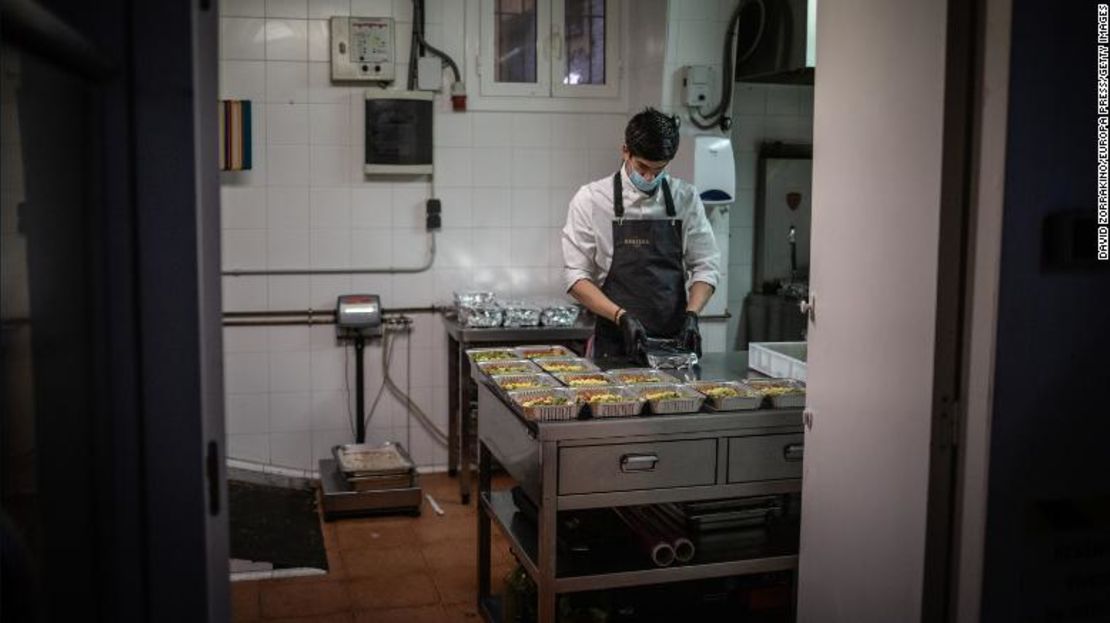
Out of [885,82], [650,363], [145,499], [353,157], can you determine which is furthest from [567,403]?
[353,157]

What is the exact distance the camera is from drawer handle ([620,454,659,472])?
2838 millimetres

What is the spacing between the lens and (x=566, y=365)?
340cm

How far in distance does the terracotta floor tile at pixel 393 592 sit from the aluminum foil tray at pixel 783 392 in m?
1.53

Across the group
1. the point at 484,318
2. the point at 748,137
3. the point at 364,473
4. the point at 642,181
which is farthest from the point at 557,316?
the point at 748,137

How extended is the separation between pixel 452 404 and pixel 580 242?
137cm

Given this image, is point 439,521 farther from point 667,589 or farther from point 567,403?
point 567,403

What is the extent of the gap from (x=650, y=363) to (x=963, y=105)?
174cm

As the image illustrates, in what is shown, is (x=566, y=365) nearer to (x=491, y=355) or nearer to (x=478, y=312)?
(x=491, y=355)

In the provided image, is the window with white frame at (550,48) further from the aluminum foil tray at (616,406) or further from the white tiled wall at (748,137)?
the aluminum foil tray at (616,406)

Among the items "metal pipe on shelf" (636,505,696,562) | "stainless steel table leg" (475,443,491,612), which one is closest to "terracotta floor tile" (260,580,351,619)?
"stainless steel table leg" (475,443,491,612)

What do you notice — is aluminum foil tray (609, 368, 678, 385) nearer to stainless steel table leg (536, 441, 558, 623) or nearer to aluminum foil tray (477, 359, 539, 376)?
aluminum foil tray (477, 359, 539, 376)

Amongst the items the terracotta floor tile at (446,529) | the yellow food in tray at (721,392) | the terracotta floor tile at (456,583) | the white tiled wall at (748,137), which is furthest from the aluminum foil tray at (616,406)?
the white tiled wall at (748,137)

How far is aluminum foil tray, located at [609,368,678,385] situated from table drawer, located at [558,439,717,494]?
282mm

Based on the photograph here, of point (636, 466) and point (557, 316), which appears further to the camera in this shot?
point (557, 316)
